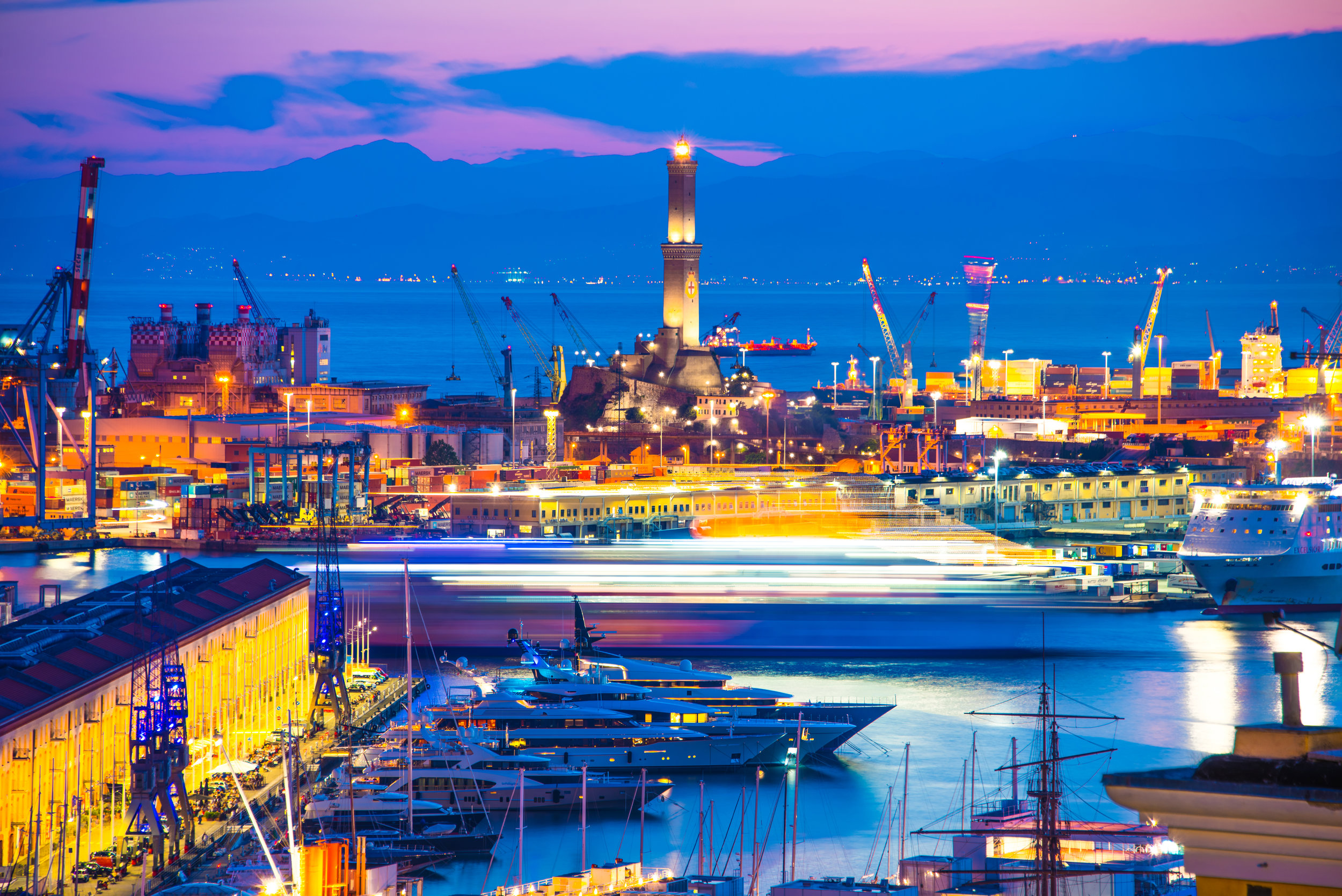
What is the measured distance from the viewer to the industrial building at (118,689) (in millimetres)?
12000

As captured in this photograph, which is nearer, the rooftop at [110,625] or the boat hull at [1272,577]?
the rooftop at [110,625]

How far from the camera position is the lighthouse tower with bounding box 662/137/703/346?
5359 centimetres

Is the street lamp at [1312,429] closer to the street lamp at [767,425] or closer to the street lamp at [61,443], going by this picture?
the street lamp at [767,425]

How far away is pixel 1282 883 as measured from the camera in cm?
233

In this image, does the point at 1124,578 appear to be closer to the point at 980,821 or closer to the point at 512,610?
the point at 512,610

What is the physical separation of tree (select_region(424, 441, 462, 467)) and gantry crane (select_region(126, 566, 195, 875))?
30.7 meters

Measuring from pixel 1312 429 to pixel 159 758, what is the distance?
35355 millimetres

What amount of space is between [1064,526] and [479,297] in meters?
142

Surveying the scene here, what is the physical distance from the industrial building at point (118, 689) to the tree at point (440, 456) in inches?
976

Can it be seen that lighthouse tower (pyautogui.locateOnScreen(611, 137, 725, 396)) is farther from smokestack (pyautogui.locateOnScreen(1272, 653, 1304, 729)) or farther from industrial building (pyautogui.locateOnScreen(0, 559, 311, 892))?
smokestack (pyautogui.locateOnScreen(1272, 653, 1304, 729))

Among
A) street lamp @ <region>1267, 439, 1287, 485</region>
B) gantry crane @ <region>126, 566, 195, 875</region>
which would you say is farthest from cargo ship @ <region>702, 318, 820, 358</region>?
gantry crane @ <region>126, 566, 195, 875</region>

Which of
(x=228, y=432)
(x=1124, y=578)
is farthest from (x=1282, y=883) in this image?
(x=228, y=432)

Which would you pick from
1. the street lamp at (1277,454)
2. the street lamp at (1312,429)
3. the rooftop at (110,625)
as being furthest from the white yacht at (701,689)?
the street lamp at (1312,429)

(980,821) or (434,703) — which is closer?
(980,821)
